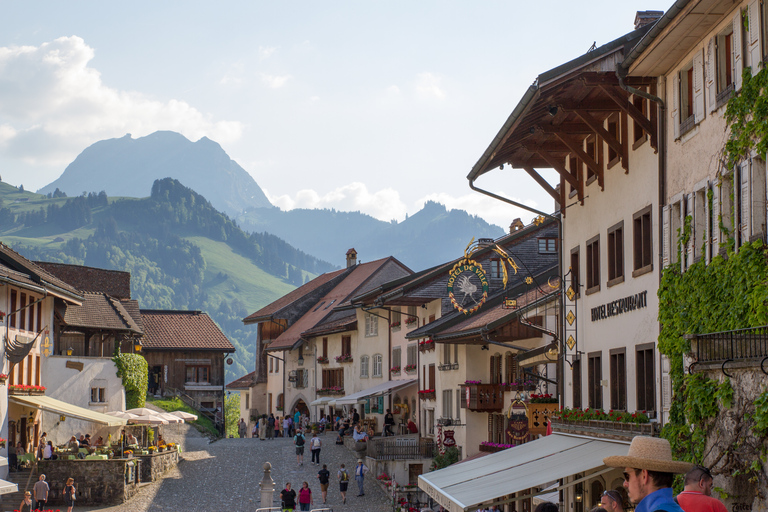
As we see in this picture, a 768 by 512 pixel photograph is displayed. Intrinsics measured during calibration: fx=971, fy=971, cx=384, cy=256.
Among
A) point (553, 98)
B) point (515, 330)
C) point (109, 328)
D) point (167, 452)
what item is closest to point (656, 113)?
point (553, 98)

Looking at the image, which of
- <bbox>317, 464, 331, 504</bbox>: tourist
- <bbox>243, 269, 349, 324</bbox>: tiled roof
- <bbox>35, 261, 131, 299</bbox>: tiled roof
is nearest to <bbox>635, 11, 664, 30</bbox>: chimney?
<bbox>317, 464, 331, 504</bbox>: tourist

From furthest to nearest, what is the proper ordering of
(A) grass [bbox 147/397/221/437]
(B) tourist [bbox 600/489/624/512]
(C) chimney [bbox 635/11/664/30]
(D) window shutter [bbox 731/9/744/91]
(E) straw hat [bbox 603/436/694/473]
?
(A) grass [bbox 147/397/221/437], (C) chimney [bbox 635/11/664/30], (D) window shutter [bbox 731/9/744/91], (B) tourist [bbox 600/489/624/512], (E) straw hat [bbox 603/436/694/473]

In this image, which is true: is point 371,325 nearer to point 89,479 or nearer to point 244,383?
point 89,479

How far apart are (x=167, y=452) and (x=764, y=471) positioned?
111 feet

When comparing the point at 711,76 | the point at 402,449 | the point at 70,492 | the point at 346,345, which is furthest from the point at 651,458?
the point at 346,345

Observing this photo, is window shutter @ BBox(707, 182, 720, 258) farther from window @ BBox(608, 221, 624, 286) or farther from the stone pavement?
the stone pavement

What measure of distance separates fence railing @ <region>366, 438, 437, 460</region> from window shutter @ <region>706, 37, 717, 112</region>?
2711 cm

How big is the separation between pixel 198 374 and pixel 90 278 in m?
11.7

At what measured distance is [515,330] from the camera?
3167 centimetres

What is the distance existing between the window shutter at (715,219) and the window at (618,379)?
5.04m

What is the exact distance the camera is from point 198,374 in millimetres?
67062

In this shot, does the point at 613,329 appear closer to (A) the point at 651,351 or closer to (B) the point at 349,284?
(A) the point at 651,351

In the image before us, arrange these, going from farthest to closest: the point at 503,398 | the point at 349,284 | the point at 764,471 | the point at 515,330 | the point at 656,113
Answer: the point at 349,284 → the point at 503,398 → the point at 515,330 → the point at 656,113 → the point at 764,471

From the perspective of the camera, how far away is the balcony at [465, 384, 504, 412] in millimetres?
34344
